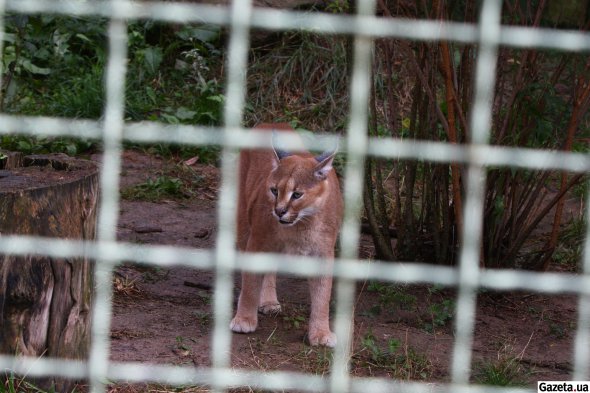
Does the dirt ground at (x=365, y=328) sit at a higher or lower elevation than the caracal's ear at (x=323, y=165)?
lower

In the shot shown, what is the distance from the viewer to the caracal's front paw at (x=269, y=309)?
397cm

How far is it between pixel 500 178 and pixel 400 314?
732 mm

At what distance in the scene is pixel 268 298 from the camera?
158 inches

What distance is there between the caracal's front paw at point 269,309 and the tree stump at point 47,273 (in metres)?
1.09

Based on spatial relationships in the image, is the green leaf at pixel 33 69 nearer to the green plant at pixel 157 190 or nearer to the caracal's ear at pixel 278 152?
the green plant at pixel 157 190

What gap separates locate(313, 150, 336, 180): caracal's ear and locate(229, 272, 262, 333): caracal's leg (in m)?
0.46

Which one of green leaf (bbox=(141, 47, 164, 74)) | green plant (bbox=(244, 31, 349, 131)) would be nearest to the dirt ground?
green plant (bbox=(244, 31, 349, 131))

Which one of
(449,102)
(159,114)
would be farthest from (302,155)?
(159,114)

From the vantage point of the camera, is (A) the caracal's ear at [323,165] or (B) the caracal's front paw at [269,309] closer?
(A) the caracal's ear at [323,165]

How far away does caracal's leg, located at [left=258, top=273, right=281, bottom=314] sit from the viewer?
13.1 feet

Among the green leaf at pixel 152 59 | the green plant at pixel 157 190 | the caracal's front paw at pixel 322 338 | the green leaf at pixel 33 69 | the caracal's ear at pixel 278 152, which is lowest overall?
the caracal's front paw at pixel 322 338

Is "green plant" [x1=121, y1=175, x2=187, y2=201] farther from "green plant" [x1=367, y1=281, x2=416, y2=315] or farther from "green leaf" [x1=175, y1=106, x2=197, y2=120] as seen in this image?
"green plant" [x1=367, y1=281, x2=416, y2=315]

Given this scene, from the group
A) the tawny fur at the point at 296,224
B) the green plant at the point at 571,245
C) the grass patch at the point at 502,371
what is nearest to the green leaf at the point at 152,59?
the tawny fur at the point at 296,224

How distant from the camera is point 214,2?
22.7ft
